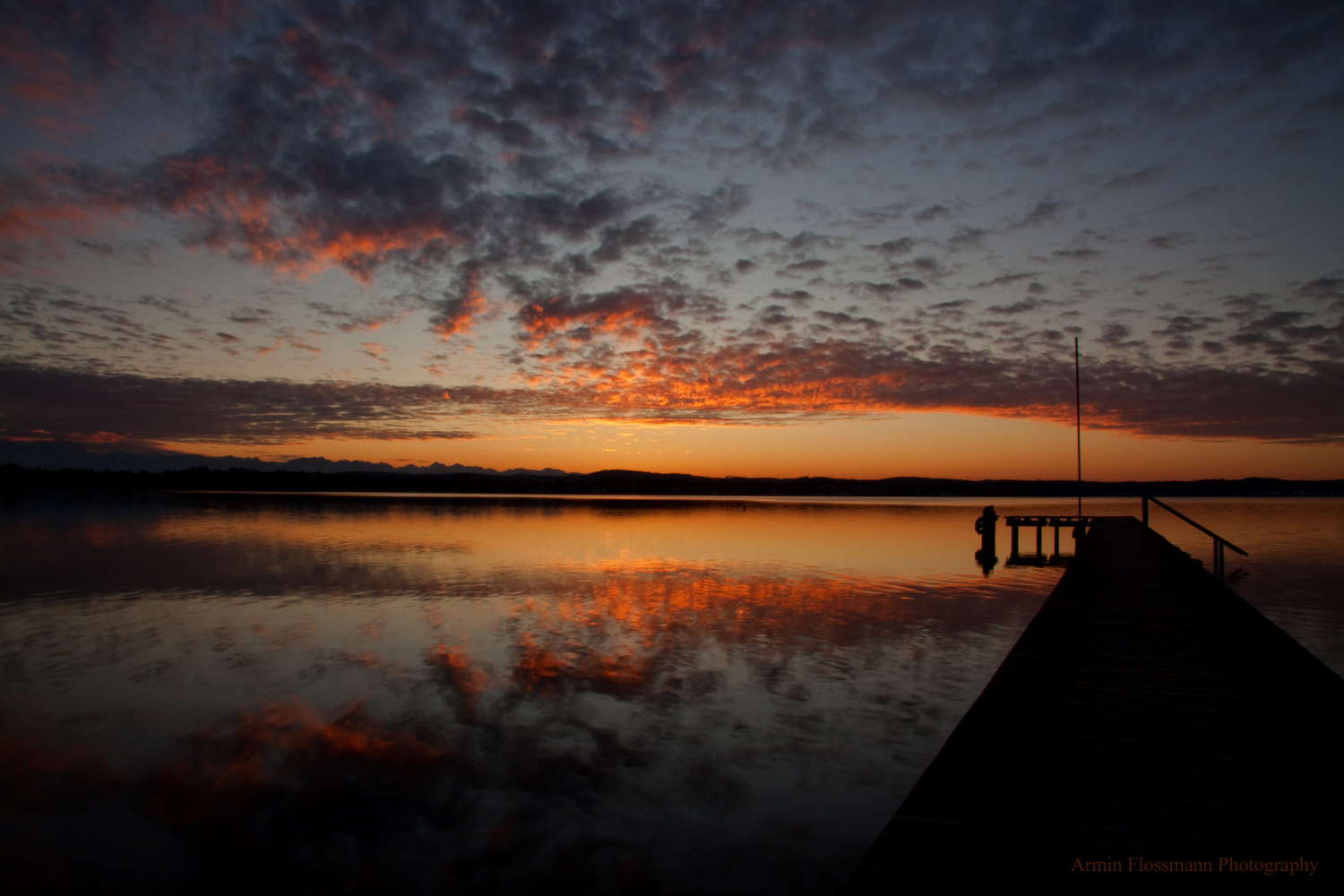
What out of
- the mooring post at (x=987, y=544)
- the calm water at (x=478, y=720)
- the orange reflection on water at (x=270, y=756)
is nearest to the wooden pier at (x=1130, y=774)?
the calm water at (x=478, y=720)

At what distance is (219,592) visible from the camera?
19.5 meters

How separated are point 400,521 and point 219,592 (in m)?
30.8

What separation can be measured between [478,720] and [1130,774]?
7.52 m

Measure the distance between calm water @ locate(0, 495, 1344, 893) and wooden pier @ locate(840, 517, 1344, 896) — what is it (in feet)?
4.94

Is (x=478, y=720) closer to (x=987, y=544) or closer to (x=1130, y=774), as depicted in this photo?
(x=1130, y=774)

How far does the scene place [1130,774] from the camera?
5.84 metres

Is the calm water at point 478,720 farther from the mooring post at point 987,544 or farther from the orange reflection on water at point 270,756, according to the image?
the mooring post at point 987,544

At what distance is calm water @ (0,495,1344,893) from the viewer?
21.1 ft

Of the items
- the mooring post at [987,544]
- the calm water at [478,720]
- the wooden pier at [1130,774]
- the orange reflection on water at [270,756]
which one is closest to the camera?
the wooden pier at [1130,774]

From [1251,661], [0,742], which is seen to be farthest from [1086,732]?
[0,742]

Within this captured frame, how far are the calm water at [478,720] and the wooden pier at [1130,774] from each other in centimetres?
151

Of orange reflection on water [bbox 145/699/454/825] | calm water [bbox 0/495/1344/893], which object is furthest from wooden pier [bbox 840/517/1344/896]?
orange reflection on water [bbox 145/699/454/825]

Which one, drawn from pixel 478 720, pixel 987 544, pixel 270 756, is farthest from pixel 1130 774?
pixel 987 544

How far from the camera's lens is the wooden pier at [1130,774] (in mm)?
→ 4535
